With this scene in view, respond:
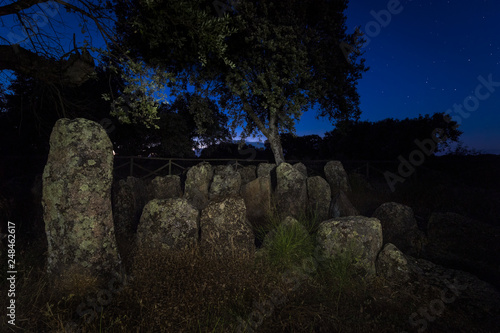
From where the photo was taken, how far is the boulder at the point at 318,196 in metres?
7.20

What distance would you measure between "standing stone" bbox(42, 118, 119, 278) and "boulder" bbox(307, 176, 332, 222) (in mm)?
4911

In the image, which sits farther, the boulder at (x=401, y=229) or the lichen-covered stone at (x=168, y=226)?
the boulder at (x=401, y=229)

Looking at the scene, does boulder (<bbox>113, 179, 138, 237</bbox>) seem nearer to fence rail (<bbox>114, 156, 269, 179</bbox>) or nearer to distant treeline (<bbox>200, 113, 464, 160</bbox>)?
fence rail (<bbox>114, 156, 269, 179</bbox>)

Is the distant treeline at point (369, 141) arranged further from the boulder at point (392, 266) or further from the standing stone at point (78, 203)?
the standing stone at point (78, 203)

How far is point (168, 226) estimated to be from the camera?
4.78m

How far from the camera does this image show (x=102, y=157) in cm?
409

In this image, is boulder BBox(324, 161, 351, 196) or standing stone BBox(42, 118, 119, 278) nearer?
standing stone BBox(42, 118, 119, 278)

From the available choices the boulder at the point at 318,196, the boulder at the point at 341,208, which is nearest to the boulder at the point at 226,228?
the boulder at the point at 341,208

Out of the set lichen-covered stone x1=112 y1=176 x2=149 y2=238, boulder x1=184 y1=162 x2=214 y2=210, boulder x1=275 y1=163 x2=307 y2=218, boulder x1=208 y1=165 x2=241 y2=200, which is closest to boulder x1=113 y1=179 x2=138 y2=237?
lichen-covered stone x1=112 y1=176 x2=149 y2=238

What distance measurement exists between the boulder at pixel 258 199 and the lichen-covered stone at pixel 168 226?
2074mm

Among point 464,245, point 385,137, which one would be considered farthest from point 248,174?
point 385,137

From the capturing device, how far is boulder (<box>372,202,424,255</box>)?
5.62 m

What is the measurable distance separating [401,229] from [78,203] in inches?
237

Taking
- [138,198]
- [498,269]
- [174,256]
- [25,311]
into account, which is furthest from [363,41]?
[25,311]
